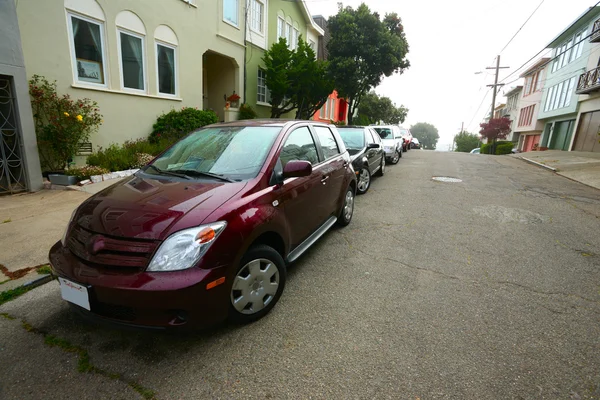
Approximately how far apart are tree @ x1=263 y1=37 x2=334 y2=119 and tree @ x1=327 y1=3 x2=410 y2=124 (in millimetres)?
2496

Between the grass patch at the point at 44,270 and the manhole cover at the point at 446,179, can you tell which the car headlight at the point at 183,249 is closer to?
the grass patch at the point at 44,270

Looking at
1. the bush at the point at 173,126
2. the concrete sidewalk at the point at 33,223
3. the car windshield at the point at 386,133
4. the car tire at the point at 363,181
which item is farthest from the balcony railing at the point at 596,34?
the concrete sidewalk at the point at 33,223

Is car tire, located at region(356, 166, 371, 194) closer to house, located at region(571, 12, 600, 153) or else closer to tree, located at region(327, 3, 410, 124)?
tree, located at region(327, 3, 410, 124)

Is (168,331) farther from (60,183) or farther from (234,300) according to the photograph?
(60,183)

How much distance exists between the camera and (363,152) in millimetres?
7461

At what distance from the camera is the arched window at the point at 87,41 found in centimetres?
734

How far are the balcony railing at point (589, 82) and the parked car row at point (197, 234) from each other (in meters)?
25.3

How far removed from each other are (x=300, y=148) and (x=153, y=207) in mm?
1860

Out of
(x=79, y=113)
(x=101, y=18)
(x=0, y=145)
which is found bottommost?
(x=0, y=145)

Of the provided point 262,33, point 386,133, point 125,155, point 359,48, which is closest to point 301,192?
point 125,155

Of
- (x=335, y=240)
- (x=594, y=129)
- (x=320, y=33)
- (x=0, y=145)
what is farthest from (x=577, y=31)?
(x=0, y=145)

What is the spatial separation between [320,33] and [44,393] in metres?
22.7

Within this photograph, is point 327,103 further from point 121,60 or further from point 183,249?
point 183,249

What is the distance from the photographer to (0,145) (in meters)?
5.95
